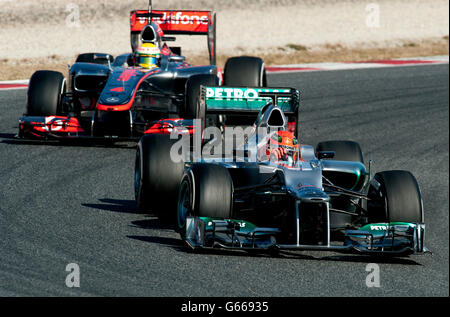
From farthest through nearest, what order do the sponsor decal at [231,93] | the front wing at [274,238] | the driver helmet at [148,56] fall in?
the driver helmet at [148,56] < the sponsor decal at [231,93] < the front wing at [274,238]

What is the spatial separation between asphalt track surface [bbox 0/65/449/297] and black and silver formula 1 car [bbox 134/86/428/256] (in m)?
0.21

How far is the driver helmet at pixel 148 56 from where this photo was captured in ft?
51.7

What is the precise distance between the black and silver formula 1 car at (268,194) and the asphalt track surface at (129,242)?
0.21 metres

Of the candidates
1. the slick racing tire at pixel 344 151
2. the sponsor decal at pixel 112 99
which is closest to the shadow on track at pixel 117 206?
the slick racing tire at pixel 344 151

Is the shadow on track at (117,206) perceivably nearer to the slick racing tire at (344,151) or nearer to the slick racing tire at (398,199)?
the slick racing tire at (344,151)

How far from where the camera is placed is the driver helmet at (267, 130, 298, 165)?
9.48 meters

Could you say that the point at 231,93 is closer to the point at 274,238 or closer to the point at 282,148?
the point at 282,148

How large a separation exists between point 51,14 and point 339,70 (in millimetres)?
16723

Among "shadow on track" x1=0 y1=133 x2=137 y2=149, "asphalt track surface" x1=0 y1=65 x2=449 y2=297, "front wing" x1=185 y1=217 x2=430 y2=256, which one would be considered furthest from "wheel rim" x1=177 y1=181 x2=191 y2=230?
"shadow on track" x1=0 y1=133 x2=137 y2=149

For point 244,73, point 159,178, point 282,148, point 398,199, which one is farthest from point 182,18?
point 398,199

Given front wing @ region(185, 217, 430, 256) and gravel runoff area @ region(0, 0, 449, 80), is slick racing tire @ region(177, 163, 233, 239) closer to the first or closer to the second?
front wing @ region(185, 217, 430, 256)

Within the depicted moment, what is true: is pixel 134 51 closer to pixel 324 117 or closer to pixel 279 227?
pixel 324 117

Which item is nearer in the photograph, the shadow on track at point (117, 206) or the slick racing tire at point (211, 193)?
the slick racing tire at point (211, 193)

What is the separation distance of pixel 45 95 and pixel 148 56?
2.23 m
